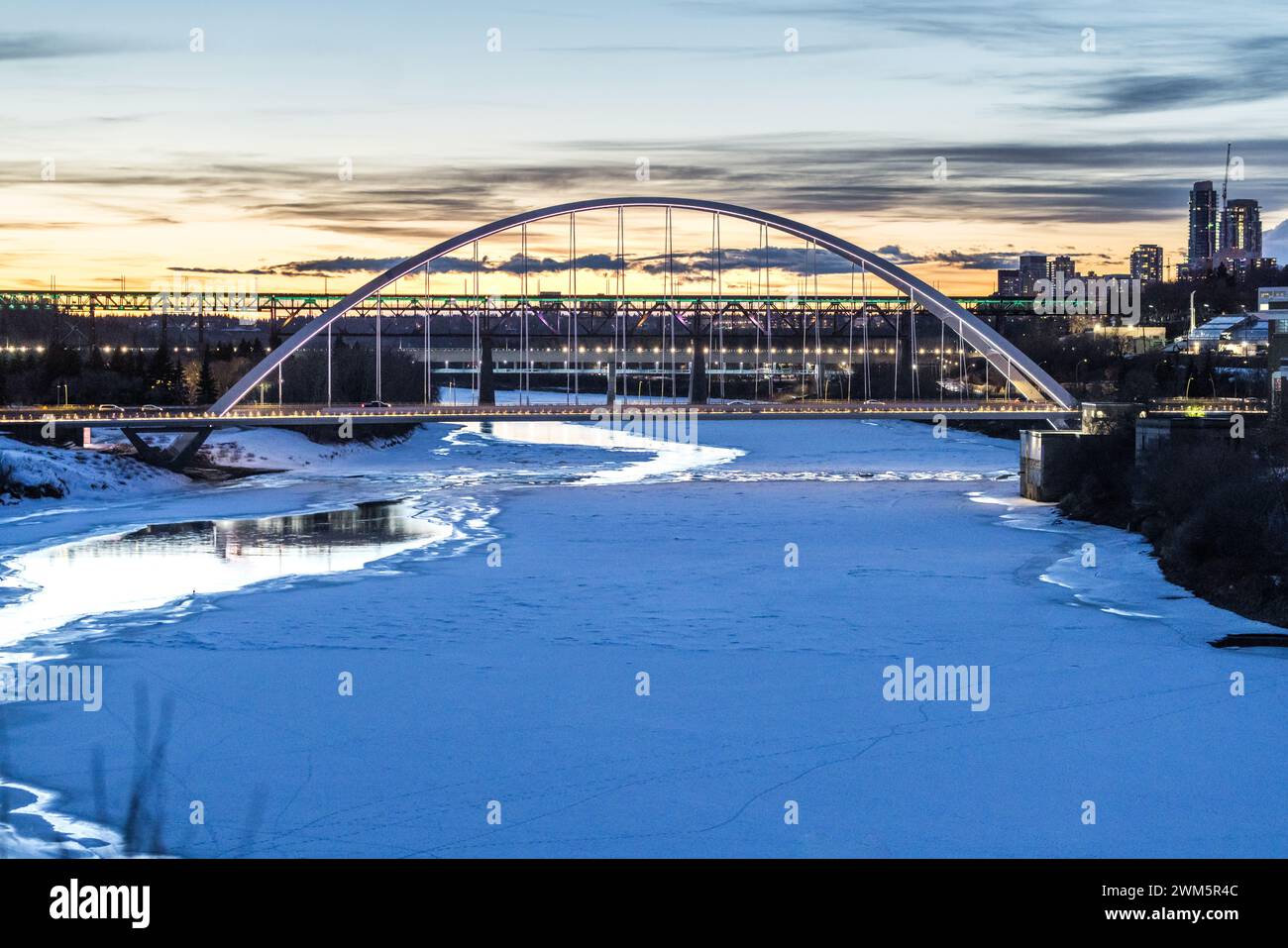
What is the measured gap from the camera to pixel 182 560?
3128 centimetres

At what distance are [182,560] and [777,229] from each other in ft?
112

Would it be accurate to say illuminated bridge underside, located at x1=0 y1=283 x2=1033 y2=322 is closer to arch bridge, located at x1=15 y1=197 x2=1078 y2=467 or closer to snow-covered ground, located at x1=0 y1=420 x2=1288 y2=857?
arch bridge, located at x1=15 y1=197 x2=1078 y2=467

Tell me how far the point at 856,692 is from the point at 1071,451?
30102 mm

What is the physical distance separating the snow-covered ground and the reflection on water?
179 millimetres

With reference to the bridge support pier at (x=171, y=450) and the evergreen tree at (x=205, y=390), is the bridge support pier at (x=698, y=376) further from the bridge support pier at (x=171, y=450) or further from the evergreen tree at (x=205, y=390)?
the bridge support pier at (x=171, y=450)

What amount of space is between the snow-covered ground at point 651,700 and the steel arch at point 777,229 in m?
23.2

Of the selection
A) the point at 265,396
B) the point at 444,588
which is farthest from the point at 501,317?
the point at 444,588

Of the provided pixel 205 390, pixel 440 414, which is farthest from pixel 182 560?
pixel 205 390

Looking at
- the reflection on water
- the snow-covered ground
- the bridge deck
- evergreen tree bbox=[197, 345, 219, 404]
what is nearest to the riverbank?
the snow-covered ground

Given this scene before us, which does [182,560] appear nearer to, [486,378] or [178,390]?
[178,390]

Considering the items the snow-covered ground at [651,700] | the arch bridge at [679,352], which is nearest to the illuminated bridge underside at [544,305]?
the arch bridge at [679,352]

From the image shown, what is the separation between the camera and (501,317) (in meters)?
90.9

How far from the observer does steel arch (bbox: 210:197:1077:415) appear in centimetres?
5903
